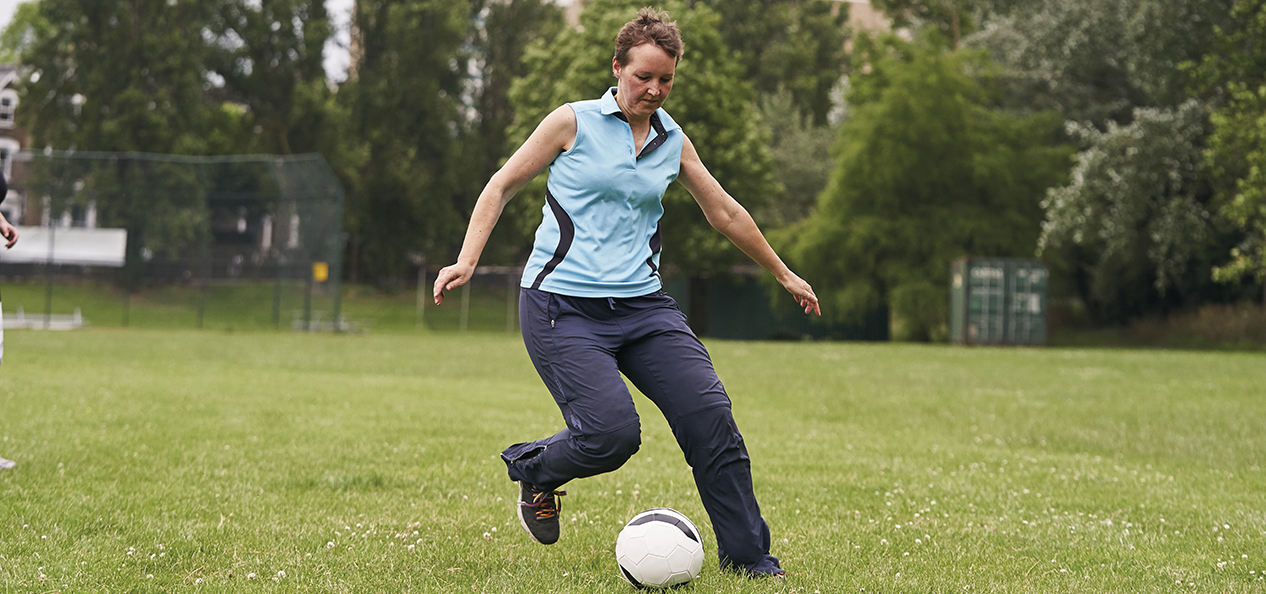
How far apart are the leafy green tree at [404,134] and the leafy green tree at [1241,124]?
32.4 meters

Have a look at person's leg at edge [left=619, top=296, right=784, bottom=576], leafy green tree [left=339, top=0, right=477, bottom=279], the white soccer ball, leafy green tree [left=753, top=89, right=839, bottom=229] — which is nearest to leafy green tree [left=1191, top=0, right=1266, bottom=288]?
leafy green tree [left=753, top=89, right=839, bottom=229]

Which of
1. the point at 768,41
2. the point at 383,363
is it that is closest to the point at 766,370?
the point at 383,363

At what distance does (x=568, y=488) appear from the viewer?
21.6 ft

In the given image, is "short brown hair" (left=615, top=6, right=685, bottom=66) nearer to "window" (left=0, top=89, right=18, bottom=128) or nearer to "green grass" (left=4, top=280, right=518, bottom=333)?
"green grass" (left=4, top=280, right=518, bottom=333)

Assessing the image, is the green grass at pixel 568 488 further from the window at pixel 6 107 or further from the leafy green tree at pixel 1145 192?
the window at pixel 6 107

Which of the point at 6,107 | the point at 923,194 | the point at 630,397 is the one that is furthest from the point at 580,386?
the point at 6,107

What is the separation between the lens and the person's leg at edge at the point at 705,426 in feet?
13.6

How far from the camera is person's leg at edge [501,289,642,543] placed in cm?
406

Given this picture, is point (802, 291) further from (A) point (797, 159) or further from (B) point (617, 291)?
(A) point (797, 159)

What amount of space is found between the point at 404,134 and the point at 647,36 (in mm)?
49701

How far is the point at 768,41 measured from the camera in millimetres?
59250

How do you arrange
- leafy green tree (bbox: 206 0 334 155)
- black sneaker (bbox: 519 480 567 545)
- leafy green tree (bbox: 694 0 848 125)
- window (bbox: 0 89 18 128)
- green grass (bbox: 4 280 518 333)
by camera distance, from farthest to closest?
leafy green tree (bbox: 694 0 848 125) < window (bbox: 0 89 18 128) < leafy green tree (bbox: 206 0 334 155) < green grass (bbox: 4 280 518 333) < black sneaker (bbox: 519 480 567 545)

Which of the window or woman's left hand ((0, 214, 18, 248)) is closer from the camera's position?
woman's left hand ((0, 214, 18, 248))

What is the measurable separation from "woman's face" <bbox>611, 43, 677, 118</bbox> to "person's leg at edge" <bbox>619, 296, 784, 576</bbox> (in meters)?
0.81
